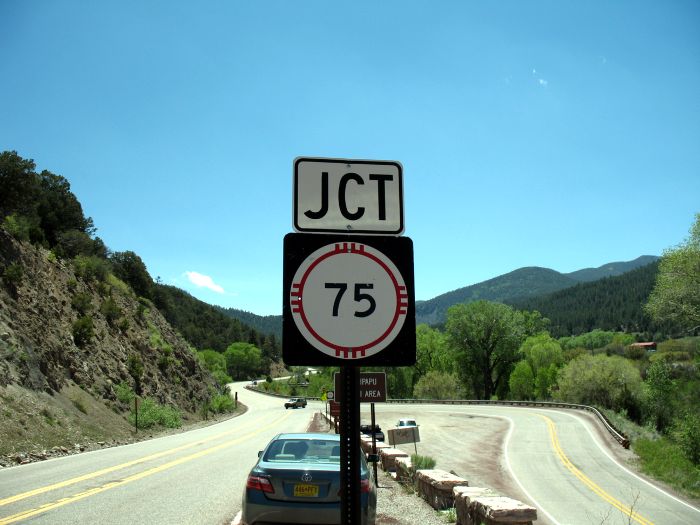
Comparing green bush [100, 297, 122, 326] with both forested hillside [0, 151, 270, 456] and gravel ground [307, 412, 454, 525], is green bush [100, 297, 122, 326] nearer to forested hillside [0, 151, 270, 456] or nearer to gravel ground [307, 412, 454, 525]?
forested hillside [0, 151, 270, 456]

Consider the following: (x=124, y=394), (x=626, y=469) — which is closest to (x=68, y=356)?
(x=124, y=394)

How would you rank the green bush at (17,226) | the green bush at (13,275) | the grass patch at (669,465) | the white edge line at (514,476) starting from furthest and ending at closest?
the green bush at (17,226), the green bush at (13,275), the grass patch at (669,465), the white edge line at (514,476)

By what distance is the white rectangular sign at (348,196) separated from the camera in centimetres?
262

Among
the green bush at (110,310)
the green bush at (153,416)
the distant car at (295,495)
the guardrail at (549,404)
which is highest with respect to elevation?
the green bush at (110,310)

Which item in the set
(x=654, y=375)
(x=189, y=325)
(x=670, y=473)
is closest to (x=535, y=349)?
(x=654, y=375)

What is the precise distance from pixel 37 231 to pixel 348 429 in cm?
4310

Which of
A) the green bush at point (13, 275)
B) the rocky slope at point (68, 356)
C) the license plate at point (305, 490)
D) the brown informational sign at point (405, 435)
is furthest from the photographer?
the green bush at point (13, 275)

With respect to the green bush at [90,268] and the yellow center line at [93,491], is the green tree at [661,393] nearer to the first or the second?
the yellow center line at [93,491]

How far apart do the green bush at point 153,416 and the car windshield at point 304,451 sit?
2712 cm

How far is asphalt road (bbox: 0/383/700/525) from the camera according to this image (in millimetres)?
9969

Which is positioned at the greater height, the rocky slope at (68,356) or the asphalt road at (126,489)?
the rocky slope at (68,356)

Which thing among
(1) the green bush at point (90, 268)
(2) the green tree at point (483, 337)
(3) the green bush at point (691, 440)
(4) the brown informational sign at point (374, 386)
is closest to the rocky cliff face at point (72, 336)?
(1) the green bush at point (90, 268)

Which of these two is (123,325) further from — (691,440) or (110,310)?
(691,440)

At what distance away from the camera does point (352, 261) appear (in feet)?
8.23
